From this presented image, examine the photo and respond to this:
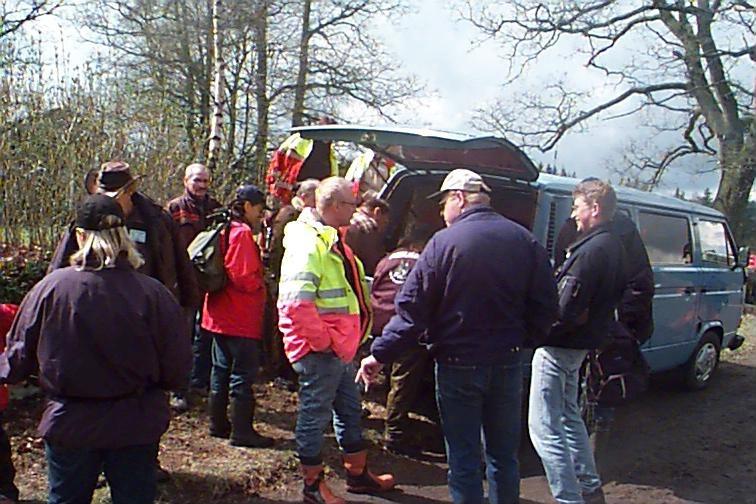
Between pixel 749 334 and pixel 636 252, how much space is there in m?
8.80

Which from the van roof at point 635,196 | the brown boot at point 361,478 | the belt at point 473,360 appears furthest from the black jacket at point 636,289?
the brown boot at point 361,478

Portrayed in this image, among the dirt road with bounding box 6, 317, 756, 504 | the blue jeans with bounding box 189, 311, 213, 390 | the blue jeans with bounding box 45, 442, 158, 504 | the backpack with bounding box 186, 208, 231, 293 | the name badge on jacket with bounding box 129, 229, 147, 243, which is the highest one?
the name badge on jacket with bounding box 129, 229, 147, 243

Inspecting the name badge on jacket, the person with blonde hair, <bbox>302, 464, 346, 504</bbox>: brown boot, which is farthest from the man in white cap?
the name badge on jacket

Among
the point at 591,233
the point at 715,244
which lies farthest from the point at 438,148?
the point at 715,244

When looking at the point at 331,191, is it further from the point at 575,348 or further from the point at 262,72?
the point at 262,72

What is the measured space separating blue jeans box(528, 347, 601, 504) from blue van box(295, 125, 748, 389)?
1.31 m

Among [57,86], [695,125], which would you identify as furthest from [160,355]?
[695,125]

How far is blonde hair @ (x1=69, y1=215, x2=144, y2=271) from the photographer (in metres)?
3.12

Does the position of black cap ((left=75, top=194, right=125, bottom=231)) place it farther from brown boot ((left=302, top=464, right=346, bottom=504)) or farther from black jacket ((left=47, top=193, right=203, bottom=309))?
brown boot ((left=302, top=464, right=346, bottom=504))

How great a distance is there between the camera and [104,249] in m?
3.14

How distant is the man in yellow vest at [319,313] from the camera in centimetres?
439

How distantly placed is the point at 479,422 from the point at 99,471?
5.94ft

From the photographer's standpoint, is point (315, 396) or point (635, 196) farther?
point (635, 196)

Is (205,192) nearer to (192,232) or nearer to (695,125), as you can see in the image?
(192,232)
